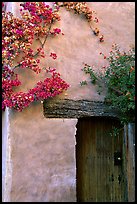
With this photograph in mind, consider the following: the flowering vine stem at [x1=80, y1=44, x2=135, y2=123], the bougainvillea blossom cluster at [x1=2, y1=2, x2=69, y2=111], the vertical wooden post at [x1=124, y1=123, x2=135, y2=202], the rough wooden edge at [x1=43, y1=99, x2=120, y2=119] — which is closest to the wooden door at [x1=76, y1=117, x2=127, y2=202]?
the rough wooden edge at [x1=43, y1=99, x2=120, y2=119]

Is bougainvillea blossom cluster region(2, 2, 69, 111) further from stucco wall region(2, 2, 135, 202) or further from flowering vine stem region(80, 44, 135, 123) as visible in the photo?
flowering vine stem region(80, 44, 135, 123)

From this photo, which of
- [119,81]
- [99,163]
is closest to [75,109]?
[119,81]

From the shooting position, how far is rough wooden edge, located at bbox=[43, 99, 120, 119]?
5.63 meters

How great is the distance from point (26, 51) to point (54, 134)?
147cm

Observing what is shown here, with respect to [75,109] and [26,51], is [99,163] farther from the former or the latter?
[26,51]

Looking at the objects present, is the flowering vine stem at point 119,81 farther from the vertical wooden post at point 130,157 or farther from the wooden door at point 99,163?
the wooden door at point 99,163

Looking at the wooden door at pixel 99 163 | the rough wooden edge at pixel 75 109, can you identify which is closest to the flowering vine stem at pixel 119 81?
the rough wooden edge at pixel 75 109

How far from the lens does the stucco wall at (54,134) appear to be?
17.5 ft

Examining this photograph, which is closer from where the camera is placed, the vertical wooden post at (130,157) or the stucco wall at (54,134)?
the stucco wall at (54,134)

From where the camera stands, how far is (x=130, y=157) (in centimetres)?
559

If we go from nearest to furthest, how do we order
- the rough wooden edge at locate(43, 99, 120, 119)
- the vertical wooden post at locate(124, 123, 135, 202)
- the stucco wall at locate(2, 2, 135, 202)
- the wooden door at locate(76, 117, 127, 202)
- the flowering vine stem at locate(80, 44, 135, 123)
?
the flowering vine stem at locate(80, 44, 135, 123) < the stucco wall at locate(2, 2, 135, 202) < the vertical wooden post at locate(124, 123, 135, 202) < the rough wooden edge at locate(43, 99, 120, 119) < the wooden door at locate(76, 117, 127, 202)

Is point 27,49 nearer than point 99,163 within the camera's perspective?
Yes

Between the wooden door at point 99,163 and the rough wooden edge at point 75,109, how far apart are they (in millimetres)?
291

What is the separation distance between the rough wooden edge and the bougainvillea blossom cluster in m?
0.18
